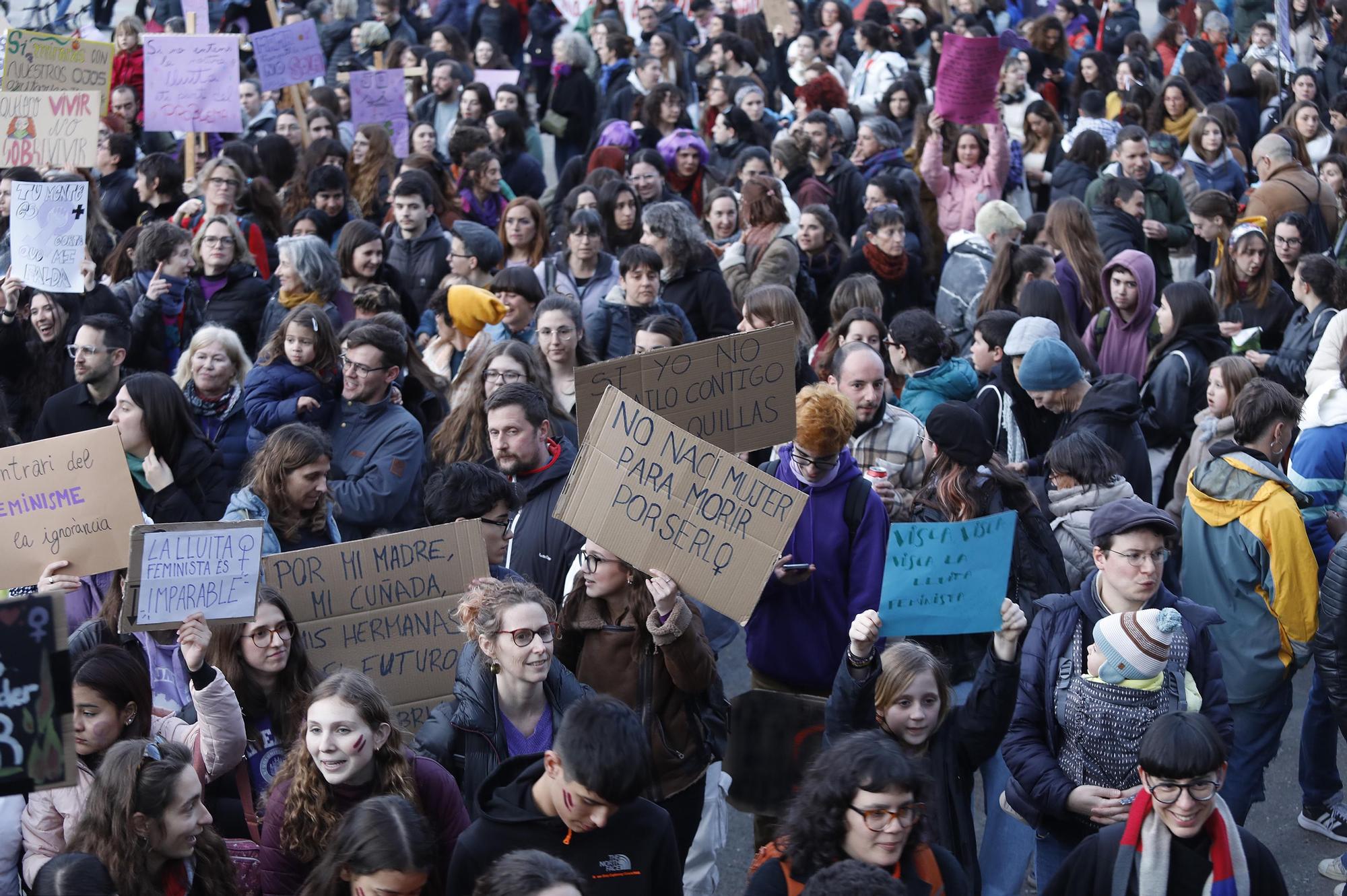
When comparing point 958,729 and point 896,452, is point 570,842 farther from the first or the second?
point 896,452

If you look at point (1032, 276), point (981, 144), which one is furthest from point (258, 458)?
point (981, 144)

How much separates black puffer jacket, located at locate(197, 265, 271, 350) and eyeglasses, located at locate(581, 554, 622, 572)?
432 centimetres

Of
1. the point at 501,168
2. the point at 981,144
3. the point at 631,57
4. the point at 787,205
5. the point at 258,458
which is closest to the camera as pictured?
the point at 258,458

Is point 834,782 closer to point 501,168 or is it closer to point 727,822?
point 727,822

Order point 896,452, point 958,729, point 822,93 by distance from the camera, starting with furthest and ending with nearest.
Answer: point 822,93
point 896,452
point 958,729

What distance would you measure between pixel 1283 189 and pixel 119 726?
9.11 metres

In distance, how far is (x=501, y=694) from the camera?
4.29m

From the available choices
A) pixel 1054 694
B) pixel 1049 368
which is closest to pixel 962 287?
pixel 1049 368

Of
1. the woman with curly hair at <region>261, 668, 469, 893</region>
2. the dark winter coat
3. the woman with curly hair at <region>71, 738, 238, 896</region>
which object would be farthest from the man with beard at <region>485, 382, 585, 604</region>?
→ the woman with curly hair at <region>71, 738, 238, 896</region>

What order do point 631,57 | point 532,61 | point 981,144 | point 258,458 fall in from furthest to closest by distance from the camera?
point 532,61
point 631,57
point 981,144
point 258,458

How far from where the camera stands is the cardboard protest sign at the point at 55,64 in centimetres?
989

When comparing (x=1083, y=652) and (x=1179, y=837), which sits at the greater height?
(x=1083, y=652)

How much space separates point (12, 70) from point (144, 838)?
779 centimetres

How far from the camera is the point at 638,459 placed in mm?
4543
